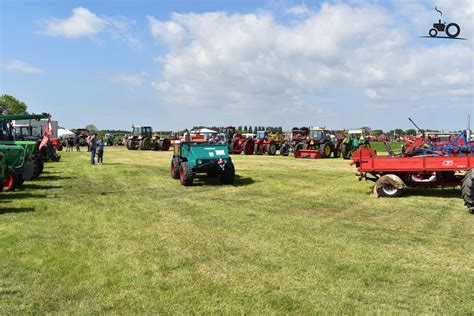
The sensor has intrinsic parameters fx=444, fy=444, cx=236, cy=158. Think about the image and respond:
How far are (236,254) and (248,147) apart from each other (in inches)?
973

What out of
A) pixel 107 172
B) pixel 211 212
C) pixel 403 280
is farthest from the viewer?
pixel 107 172

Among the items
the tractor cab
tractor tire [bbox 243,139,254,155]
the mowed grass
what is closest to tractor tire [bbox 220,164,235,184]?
→ the mowed grass

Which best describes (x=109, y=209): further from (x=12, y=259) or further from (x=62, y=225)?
(x=12, y=259)

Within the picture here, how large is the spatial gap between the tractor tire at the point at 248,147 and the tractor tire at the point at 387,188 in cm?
1974

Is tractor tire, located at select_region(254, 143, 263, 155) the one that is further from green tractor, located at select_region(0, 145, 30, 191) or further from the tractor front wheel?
green tractor, located at select_region(0, 145, 30, 191)

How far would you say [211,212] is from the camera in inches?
343

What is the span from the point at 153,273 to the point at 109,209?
4.42 m

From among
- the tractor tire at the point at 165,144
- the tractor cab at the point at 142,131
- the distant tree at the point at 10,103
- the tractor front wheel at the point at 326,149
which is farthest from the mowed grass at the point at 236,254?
the distant tree at the point at 10,103

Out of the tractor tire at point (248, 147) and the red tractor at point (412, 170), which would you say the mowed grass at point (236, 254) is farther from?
the tractor tire at point (248, 147)

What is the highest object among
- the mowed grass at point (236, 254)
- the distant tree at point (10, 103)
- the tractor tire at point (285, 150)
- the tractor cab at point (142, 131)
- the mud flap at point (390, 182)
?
the distant tree at point (10, 103)

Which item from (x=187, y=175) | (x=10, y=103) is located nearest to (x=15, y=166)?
(x=187, y=175)

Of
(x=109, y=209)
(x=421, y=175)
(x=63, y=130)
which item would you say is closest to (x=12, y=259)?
(x=109, y=209)

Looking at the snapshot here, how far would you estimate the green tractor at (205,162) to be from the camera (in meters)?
12.9

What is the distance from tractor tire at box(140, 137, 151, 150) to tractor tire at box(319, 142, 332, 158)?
54.6 ft
